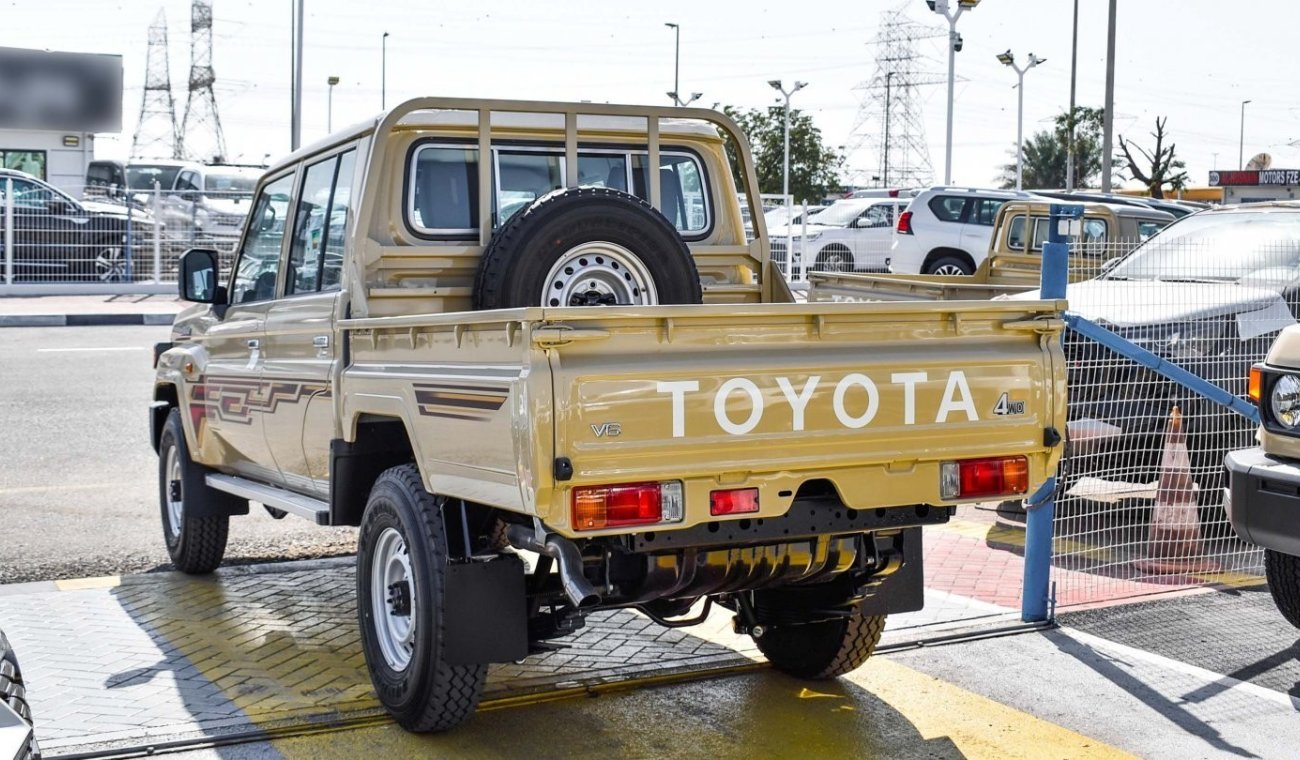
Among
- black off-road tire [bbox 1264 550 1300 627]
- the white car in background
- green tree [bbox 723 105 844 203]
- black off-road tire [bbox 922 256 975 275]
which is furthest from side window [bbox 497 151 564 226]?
green tree [bbox 723 105 844 203]

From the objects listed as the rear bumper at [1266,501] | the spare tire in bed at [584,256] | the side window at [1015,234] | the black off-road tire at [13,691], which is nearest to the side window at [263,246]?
the spare tire in bed at [584,256]

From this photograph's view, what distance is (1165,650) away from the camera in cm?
590

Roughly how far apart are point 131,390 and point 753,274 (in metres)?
8.23

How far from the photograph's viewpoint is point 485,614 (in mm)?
4520

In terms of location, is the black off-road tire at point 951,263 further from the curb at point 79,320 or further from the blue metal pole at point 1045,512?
the blue metal pole at point 1045,512

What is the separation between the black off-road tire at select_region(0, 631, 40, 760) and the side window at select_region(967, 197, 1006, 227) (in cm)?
1816

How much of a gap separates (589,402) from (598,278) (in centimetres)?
144

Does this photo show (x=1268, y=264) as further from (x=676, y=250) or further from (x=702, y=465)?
(x=702, y=465)

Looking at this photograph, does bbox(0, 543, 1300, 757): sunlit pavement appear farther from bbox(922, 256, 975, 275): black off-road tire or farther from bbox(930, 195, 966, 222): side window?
bbox(930, 195, 966, 222): side window

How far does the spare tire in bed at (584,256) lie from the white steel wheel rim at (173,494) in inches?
104

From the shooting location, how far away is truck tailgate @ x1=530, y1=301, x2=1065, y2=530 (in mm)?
3949

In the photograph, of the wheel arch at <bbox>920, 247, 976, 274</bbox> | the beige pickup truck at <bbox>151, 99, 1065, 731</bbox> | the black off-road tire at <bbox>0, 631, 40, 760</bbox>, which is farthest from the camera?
the wheel arch at <bbox>920, 247, 976, 274</bbox>

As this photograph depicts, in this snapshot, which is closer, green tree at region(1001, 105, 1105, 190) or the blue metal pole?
the blue metal pole

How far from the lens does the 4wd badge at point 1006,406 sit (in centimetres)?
458
